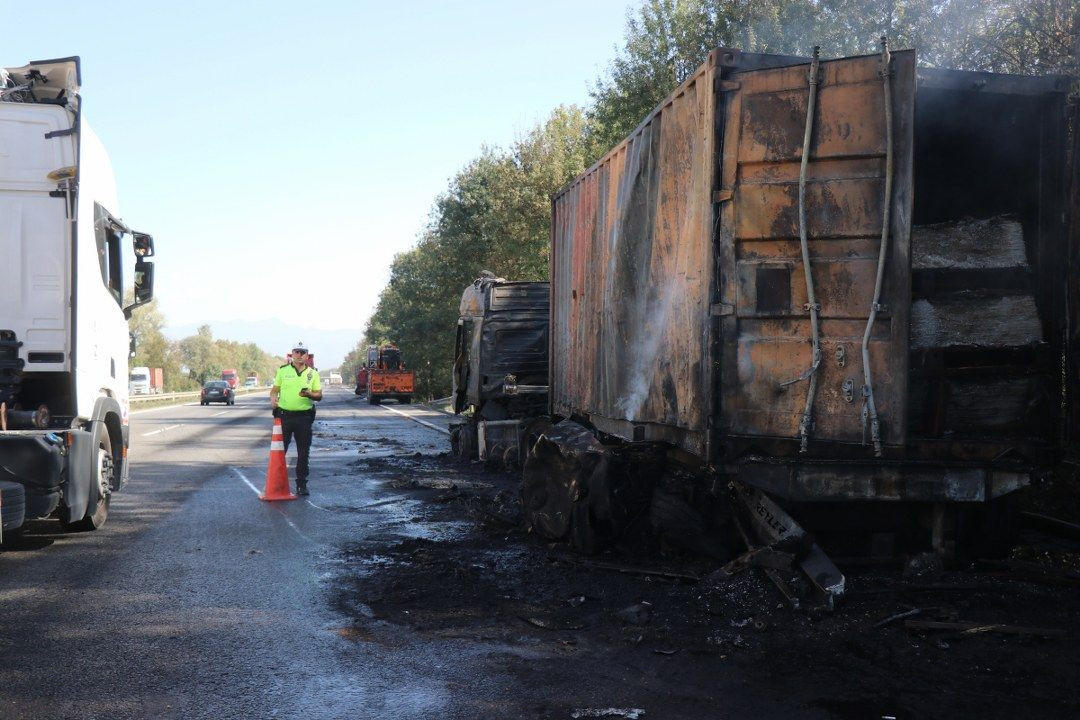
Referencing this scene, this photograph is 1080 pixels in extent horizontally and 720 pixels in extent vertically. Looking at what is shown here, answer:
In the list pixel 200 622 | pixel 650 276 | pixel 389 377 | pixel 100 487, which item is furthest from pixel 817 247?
pixel 389 377

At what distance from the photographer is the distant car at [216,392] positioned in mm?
49875

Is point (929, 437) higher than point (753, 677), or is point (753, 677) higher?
point (929, 437)

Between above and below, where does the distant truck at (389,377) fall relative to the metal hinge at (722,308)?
below

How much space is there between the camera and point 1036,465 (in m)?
6.02

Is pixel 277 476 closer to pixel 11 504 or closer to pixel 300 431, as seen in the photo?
pixel 300 431

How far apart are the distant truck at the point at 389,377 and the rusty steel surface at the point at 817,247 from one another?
44.2m

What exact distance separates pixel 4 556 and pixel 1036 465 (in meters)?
7.67

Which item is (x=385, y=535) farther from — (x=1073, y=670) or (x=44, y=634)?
(x=1073, y=670)

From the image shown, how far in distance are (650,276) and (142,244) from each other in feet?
16.5

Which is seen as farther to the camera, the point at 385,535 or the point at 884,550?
the point at 385,535

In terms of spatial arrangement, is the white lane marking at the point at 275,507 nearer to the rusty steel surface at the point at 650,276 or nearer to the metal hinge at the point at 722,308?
the rusty steel surface at the point at 650,276

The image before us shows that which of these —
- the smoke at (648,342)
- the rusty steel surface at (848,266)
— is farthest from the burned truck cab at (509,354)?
the smoke at (648,342)

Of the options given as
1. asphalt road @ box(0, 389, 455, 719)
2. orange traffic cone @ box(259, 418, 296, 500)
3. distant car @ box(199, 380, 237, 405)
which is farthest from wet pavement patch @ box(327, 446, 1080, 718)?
distant car @ box(199, 380, 237, 405)

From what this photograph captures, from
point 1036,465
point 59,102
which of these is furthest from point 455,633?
point 59,102
